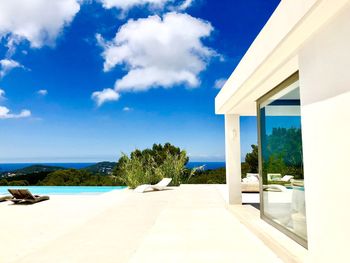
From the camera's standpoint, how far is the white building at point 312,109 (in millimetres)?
3197

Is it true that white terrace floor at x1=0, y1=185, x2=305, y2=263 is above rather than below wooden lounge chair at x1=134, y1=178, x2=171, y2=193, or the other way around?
below

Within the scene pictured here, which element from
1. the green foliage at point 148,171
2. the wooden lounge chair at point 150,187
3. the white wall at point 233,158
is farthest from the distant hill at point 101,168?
the white wall at point 233,158

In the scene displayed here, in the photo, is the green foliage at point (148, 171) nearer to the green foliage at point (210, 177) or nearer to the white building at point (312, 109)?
the green foliage at point (210, 177)

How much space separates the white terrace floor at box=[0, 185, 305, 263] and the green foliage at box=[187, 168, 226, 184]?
8127mm

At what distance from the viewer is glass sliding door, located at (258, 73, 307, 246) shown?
5.24m

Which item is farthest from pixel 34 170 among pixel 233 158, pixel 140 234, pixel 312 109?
pixel 312 109

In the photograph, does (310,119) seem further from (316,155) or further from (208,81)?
(208,81)

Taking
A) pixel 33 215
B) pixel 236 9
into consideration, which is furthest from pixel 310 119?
pixel 236 9

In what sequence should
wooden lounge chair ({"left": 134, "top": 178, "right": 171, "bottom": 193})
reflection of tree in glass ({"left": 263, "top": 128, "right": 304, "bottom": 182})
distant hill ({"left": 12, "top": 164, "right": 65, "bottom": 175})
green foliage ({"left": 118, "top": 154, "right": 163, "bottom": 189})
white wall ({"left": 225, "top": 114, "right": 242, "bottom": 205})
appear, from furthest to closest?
distant hill ({"left": 12, "top": 164, "right": 65, "bottom": 175})
green foliage ({"left": 118, "top": 154, "right": 163, "bottom": 189})
wooden lounge chair ({"left": 134, "top": 178, "right": 171, "bottom": 193})
white wall ({"left": 225, "top": 114, "right": 242, "bottom": 205})
reflection of tree in glass ({"left": 263, "top": 128, "right": 304, "bottom": 182})

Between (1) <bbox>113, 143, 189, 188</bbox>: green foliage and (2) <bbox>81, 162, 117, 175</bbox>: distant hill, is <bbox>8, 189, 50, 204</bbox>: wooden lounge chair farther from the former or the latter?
(2) <bbox>81, 162, 117, 175</bbox>: distant hill

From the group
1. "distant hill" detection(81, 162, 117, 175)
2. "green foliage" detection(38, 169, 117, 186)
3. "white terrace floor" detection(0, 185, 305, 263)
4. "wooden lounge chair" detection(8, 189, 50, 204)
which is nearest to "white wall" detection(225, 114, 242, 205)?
"white terrace floor" detection(0, 185, 305, 263)

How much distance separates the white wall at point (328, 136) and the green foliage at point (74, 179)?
15.8 m

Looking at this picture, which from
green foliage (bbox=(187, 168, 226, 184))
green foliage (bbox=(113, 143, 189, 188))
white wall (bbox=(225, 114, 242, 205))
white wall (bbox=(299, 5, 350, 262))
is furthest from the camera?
green foliage (bbox=(187, 168, 226, 184))

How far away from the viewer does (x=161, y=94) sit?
37.8m
